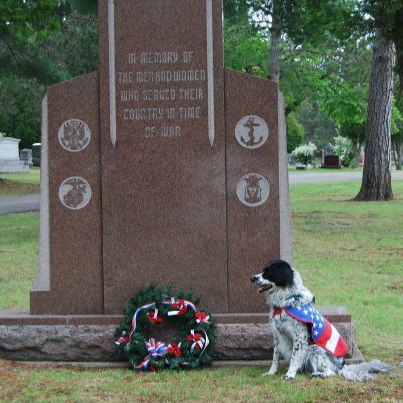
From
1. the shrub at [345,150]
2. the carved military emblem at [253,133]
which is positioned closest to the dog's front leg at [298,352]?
the carved military emblem at [253,133]

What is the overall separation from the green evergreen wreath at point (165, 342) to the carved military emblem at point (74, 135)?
1.39 m

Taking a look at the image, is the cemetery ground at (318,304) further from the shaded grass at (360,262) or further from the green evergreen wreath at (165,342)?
the green evergreen wreath at (165,342)

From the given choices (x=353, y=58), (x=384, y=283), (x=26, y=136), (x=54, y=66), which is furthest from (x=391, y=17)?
(x=26, y=136)

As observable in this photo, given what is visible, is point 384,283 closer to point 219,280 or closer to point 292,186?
point 219,280

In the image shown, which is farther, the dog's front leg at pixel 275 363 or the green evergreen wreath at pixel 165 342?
the green evergreen wreath at pixel 165 342

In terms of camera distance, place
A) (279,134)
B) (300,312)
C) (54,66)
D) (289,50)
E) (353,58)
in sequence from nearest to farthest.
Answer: (300,312) < (279,134) < (54,66) < (289,50) < (353,58)

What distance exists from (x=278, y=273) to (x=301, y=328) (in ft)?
1.46

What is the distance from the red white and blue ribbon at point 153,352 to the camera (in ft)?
23.6

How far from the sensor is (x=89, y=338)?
7.44 m

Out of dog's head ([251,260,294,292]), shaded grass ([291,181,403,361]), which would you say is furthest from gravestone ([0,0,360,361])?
shaded grass ([291,181,403,361])

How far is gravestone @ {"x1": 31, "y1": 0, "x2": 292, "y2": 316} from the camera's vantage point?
7.63 meters

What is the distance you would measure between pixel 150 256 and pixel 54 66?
21607 millimetres

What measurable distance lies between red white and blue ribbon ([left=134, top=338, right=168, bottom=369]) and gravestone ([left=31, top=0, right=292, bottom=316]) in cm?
58

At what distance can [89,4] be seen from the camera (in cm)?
2088
